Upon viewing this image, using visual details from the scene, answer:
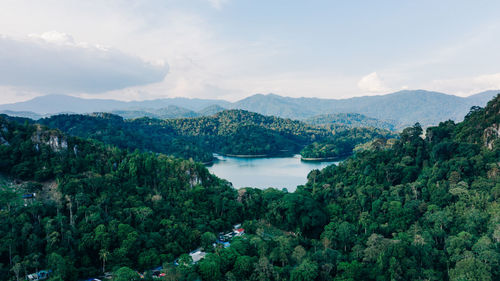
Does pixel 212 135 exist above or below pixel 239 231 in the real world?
above

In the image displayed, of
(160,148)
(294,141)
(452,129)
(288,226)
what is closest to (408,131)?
(452,129)

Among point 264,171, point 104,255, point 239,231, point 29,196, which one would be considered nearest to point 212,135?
point 264,171

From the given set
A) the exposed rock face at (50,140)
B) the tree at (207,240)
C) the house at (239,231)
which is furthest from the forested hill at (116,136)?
the tree at (207,240)

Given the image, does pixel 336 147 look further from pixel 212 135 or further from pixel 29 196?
pixel 29 196

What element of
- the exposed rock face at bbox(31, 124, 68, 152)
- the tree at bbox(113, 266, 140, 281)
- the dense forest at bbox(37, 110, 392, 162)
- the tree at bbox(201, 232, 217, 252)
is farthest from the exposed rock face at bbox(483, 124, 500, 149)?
the dense forest at bbox(37, 110, 392, 162)

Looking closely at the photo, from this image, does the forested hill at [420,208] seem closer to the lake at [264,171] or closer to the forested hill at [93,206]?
the forested hill at [93,206]

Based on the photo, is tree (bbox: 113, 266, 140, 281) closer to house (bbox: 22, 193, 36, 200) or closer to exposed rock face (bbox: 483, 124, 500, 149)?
house (bbox: 22, 193, 36, 200)
